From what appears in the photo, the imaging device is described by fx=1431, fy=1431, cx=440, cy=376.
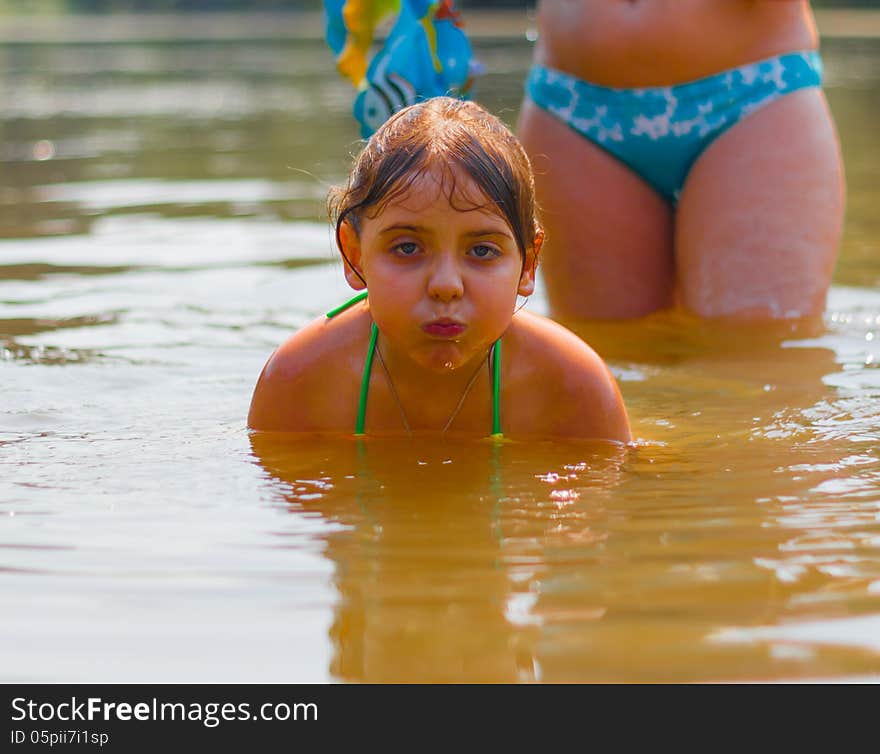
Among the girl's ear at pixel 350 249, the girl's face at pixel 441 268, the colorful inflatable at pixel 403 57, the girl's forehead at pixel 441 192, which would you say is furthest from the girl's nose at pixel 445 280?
the colorful inflatable at pixel 403 57

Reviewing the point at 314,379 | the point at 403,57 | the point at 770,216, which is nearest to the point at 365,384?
the point at 314,379

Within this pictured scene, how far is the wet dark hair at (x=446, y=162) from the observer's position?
294 cm

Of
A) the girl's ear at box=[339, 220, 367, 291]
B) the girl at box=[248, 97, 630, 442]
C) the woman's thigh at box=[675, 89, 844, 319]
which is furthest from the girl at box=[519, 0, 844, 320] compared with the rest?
the girl's ear at box=[339, 220, 367, 291]

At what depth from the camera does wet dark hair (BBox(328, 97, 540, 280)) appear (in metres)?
2.94

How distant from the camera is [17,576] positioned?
94.0 inches

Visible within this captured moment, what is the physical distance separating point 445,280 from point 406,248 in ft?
0.46

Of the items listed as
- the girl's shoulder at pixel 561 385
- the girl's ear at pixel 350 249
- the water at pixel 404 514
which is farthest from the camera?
the girl's shoulder at pixel 561 385

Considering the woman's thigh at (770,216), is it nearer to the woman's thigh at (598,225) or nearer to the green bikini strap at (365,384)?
the woman's thigh at (598,225)

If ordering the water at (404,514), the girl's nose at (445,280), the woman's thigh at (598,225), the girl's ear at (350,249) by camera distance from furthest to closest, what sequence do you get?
1. the woman's thigh at (598,225)
2. the girl's ear at (350,249)
3. the girl's nose at (445,280)
4. the water at (404,514)

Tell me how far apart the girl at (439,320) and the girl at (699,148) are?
4.32ft
